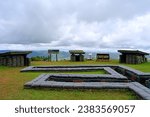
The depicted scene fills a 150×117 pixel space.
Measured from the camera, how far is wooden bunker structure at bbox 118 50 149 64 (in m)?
27.4

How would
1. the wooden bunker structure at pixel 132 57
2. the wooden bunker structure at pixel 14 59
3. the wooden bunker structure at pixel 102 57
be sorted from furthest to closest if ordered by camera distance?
the wooden bunker structure at pixel 102 57 < the wooden bunker structure at pixel 132 57 < the wooden bunker structure at pixel 14 59

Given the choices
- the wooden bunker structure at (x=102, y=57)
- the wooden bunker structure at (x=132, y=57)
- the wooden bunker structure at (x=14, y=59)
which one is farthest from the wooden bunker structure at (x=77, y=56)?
the wooden bunker structure at (x=14, y=59)

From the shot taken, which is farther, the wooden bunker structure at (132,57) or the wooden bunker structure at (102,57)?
the wooden bunker structure at (102,57)

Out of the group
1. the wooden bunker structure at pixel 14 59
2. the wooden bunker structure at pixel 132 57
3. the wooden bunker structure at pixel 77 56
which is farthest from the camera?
the wooden bunker structure at pixel 77 56

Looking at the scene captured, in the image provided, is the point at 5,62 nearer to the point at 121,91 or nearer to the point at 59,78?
→ the point at 59,78

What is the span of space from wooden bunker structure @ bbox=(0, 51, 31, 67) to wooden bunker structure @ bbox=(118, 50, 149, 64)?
10080 millimetres

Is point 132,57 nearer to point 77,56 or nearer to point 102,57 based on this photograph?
point 102,57

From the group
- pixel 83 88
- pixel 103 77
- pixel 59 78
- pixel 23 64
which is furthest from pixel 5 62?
pixel 83 88

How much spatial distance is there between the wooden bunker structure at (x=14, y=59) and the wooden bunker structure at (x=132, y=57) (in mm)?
10080

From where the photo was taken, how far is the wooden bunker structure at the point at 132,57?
2744 centimetres

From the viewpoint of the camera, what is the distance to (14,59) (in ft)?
78.7

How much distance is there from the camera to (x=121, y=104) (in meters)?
8.32

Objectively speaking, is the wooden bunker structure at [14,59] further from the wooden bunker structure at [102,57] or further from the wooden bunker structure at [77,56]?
the wooden bunker structure at [102,57]

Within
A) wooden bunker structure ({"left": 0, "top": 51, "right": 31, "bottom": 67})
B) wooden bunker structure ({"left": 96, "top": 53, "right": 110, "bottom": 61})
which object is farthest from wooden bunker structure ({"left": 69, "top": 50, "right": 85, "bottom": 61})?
wooden bunker structure ({"left": 0, "top": 51, "right": 31, "bottom": 67})
